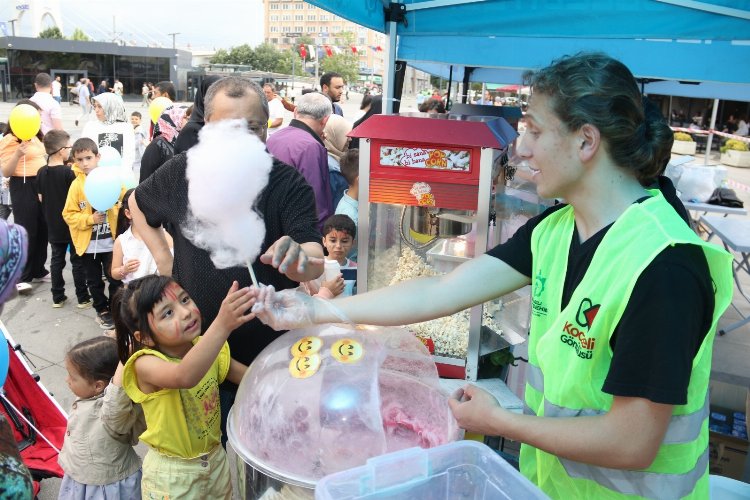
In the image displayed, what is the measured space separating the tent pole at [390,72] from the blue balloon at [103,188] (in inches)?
81.1

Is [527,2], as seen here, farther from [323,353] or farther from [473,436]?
[323,353]

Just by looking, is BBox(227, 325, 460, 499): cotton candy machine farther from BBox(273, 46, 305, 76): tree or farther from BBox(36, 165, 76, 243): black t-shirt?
BBox(273, 46, 305, 76): tree

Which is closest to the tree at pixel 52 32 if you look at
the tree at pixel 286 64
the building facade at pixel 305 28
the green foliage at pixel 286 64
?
the tree at pixel 286 64

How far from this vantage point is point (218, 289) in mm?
1967

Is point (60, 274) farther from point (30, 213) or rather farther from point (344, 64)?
point (344, 64)

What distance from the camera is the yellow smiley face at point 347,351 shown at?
4.87 ft

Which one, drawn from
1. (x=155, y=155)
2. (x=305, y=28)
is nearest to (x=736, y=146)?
(x=155, y=155)

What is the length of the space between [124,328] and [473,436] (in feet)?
4.20

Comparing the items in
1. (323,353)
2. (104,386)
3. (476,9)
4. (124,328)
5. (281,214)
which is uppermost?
(476,9)

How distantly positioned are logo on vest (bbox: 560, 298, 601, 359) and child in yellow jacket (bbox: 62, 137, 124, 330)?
4.09 meters

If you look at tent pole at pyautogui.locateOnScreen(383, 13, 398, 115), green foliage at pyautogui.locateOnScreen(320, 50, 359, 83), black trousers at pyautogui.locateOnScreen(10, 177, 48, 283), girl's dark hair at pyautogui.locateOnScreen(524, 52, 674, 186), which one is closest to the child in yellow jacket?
black trousers at pyautogui.locateOnScreen(10, 177, 48, 283)

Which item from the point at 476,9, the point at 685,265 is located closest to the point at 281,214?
the point at 685,265

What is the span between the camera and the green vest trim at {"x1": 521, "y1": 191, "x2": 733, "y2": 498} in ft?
3.55

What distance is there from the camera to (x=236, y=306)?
149cm
